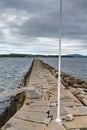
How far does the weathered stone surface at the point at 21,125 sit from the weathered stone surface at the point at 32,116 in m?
0.18

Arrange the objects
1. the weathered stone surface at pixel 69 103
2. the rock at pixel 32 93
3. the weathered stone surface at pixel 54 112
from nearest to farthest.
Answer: the weathered stone surface at pixel 54 112 → the weathered stone surface at pixel 69 103 → the rock at pixel 32 93

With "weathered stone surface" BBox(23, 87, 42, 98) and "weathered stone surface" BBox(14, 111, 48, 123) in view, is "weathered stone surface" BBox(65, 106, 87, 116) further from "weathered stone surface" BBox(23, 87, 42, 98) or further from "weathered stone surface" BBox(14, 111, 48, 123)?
"weathered stone surface" BBox(23, 87, 42, 98)

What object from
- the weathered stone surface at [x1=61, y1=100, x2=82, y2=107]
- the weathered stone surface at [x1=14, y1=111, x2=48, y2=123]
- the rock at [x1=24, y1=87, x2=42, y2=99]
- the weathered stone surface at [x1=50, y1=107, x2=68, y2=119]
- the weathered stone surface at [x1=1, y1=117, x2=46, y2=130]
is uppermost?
the rock at [x1=24, y1=87, x2=42, y2=99]

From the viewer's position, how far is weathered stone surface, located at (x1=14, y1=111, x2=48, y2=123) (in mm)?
4695

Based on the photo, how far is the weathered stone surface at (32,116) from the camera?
470 centimetres

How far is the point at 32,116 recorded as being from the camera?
4914 mm

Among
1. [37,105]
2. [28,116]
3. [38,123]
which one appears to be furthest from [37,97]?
[38,123]

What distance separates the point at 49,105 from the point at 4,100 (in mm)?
3882

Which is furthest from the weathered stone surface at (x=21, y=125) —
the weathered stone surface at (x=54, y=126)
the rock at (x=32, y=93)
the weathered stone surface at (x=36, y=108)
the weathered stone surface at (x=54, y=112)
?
the rock at (x=32, y=93)

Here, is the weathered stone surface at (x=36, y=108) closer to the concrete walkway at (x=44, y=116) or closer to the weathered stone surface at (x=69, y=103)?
the concrete walkway at (x=44, y=116)

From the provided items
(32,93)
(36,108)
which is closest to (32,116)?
(36,108)

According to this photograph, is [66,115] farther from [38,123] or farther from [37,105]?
[37,105]

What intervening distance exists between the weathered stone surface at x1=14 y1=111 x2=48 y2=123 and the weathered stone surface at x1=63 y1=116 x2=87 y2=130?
51cm

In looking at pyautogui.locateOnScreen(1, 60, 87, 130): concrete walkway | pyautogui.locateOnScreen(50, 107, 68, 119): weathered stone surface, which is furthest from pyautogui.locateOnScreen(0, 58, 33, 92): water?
pyautogui.locateOnScreen(50, 107, 68, 119): weathered stone surface
